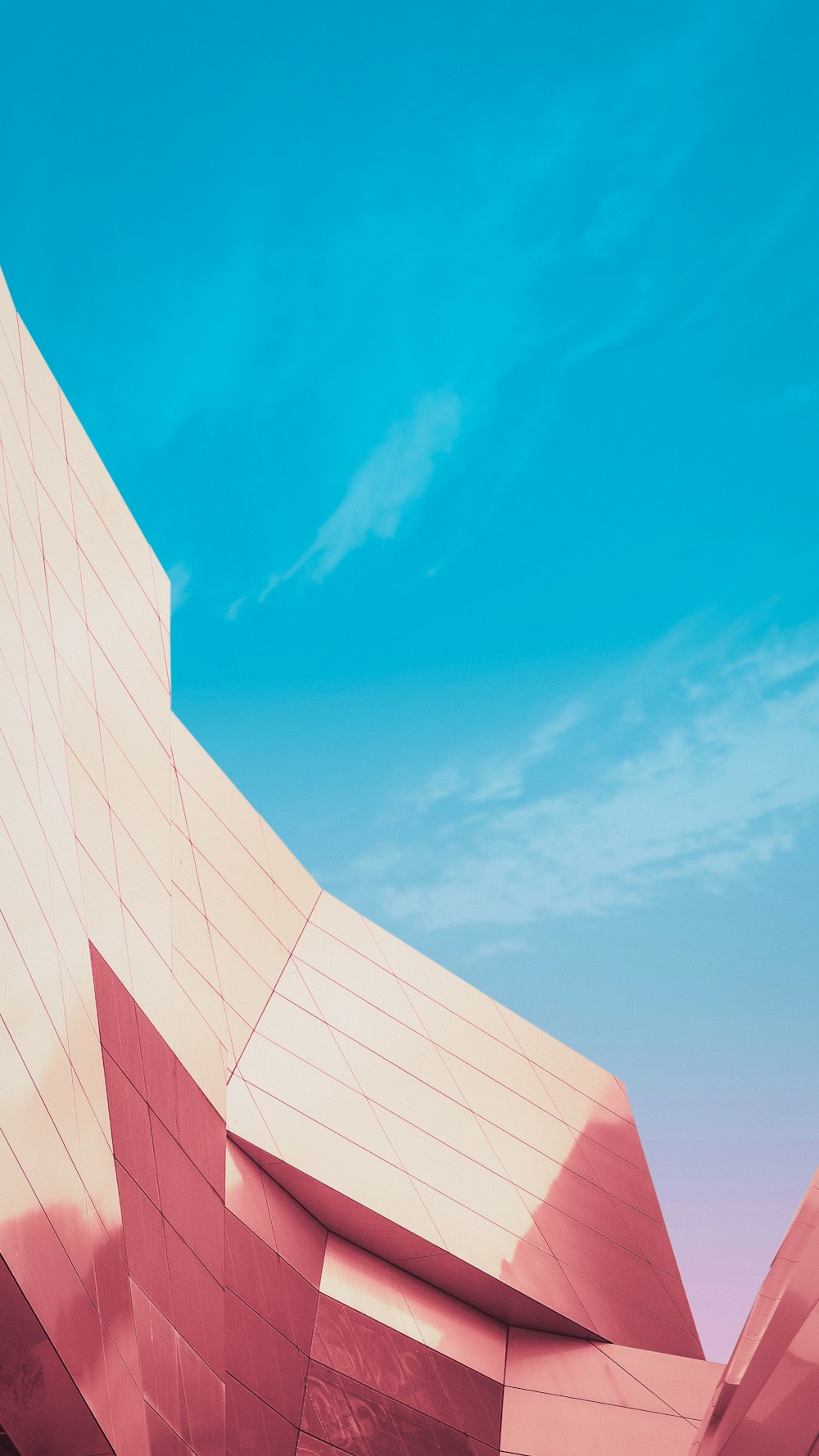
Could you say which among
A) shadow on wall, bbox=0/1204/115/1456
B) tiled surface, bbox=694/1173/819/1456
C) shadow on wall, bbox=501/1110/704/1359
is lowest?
shadow on wall, bbox=0/1204/115/1456

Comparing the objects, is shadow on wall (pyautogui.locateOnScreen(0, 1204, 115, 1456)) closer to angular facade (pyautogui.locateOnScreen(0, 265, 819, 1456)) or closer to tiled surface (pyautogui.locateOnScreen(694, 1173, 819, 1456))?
angular facade (pyautogui.locateOnScreen(0, 265, 819, 1456))

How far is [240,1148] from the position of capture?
1598cm

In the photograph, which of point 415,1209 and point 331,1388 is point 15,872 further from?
point 415,1209

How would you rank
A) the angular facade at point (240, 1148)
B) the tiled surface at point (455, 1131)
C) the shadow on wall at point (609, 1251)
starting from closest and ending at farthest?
the angular facade at point (240, 1148) < the tiled surface at point (455, 1131) < the shadow on wall at point (609, 1251)

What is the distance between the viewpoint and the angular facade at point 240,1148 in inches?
316

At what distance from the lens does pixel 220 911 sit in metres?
17.2

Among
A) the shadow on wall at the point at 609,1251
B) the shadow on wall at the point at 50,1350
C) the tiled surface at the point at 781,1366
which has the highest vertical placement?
the shadow on wall at the point at 609,1251

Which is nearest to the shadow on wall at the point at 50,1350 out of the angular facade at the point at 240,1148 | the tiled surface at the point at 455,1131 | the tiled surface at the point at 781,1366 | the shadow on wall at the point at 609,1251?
the angular facade at the point at 240,1148

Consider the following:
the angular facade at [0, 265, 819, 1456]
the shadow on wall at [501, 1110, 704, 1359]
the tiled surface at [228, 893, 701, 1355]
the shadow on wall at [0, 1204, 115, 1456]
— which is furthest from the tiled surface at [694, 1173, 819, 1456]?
the shadow on wall at [501, 1110, 704, 1359]

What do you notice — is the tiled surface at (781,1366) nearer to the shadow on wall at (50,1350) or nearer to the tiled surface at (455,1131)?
the shadow on wall at (50,1350)

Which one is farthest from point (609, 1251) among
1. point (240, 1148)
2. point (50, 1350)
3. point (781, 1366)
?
point (781, 1366)

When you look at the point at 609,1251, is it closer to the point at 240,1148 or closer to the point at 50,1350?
the point at 240,1148

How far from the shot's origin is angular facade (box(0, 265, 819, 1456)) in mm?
8016

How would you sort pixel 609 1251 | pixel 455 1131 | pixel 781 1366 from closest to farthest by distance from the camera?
pixel 781 1366, pixel 455 1131, pixel 609 1251
